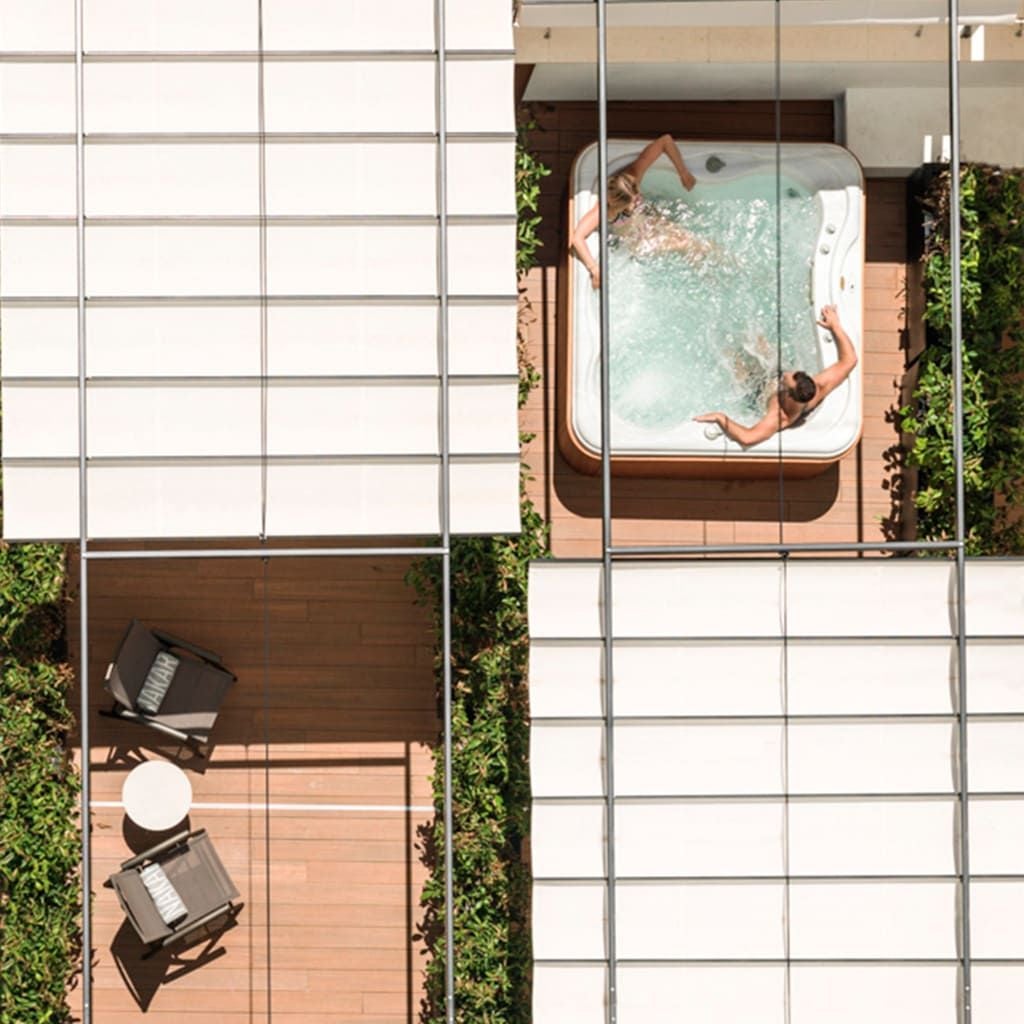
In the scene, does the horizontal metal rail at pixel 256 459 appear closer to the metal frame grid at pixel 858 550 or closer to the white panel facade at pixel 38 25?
the metal frame grid at pixel 858 550

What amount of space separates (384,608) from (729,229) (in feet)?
13.7

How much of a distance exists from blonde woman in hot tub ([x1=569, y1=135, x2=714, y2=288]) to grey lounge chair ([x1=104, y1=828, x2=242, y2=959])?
18.1ft

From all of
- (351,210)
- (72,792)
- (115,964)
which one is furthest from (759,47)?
(115,964)

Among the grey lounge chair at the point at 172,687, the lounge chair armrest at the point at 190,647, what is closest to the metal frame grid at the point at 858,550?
the grey lounge chair at the point at 172,687

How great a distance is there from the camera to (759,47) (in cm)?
874

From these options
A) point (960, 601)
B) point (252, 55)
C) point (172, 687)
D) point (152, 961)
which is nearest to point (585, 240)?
point (252, 55)

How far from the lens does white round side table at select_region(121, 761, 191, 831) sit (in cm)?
881

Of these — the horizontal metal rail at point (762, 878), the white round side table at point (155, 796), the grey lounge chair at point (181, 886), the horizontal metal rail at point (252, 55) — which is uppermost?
the horizontal metal rail at point (252, 55)

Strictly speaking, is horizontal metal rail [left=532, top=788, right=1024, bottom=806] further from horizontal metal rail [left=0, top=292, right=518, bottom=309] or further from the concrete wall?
the concrete wall

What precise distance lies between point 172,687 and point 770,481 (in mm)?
5211

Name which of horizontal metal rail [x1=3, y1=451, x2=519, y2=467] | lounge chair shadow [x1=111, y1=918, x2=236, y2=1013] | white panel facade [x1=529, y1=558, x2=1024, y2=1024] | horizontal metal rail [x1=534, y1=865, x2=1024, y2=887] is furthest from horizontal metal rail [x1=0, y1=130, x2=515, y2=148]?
lounge chair shadow [x1=111, y1=918, x2=236, y2=1013]

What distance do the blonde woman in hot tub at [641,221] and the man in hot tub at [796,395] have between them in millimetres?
1202

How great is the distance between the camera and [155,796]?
8828 mm

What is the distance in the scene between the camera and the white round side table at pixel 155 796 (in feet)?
28.9
